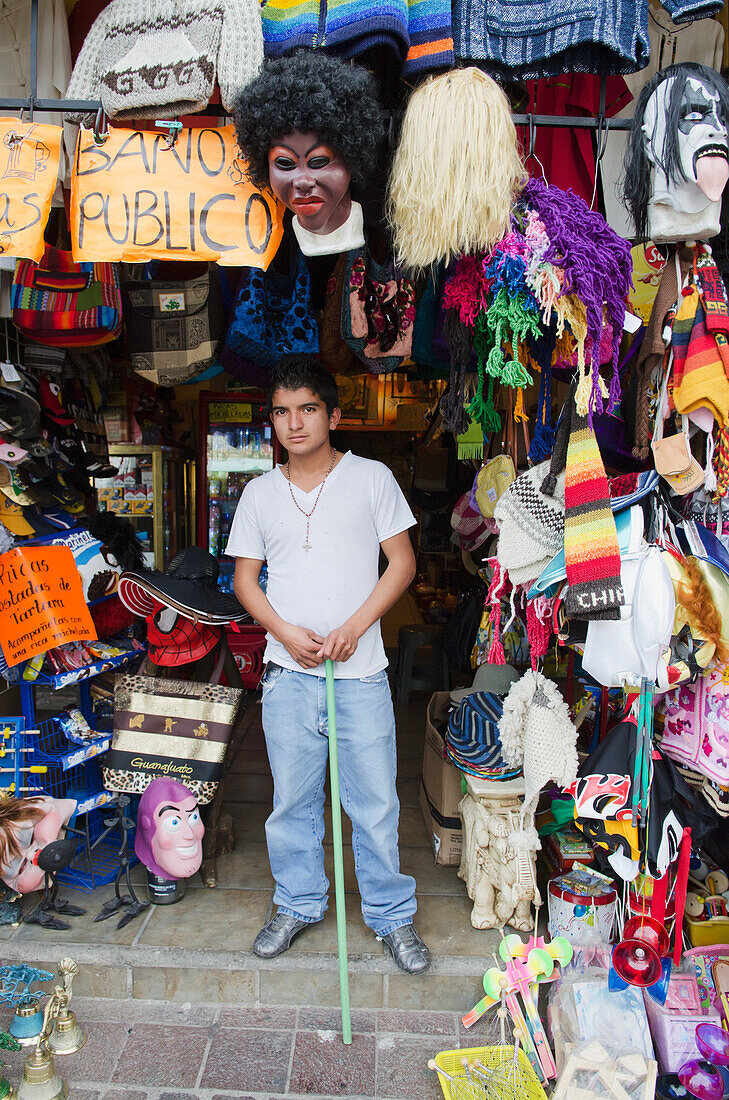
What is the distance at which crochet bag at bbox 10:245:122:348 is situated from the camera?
321 cm

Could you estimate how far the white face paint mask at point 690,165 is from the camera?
210 cm

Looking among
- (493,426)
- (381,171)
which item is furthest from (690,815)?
(381,171)

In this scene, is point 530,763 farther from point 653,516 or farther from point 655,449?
point 655,449

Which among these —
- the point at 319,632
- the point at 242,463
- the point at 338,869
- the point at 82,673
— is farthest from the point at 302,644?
the point at 242,463

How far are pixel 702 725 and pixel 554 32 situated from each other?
234cm

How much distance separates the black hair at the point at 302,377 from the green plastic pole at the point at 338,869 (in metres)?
1.00

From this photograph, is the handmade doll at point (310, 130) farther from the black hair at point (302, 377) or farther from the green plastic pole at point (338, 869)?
the green plastic pole at point (338, 869)

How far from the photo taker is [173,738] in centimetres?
307

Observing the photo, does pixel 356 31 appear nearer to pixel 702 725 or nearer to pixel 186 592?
pixel 186 592

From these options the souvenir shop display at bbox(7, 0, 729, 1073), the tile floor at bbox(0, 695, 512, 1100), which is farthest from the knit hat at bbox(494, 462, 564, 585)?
the tile floor at bbox(0, 695, 512, 1100)

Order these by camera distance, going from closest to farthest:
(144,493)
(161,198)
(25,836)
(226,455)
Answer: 1. (161,198)
2. (25,836)
3. (226,455)
4. (144,493)

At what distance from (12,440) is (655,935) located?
318cm

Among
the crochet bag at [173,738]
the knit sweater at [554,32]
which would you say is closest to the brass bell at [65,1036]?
the crochet bag at [173,738]

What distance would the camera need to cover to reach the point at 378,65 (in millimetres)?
2467
